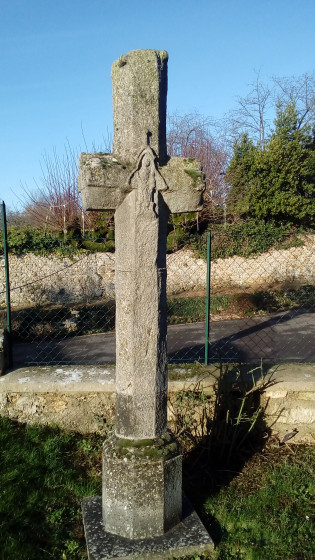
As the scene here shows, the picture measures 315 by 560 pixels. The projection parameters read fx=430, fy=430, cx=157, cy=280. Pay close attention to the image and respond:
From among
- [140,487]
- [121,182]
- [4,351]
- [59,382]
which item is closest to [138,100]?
[121,182]

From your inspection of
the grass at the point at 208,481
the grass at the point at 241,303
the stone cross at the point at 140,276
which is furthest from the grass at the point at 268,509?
the grass at the point at 241,303

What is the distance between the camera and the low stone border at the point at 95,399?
394cm

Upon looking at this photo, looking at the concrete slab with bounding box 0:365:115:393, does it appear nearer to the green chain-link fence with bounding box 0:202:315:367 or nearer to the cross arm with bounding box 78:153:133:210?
the green chain-link fence with bounding box 0:202:315:367

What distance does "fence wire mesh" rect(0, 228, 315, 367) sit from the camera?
729 centimetres

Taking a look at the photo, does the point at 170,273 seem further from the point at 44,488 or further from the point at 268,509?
the point at 268,509

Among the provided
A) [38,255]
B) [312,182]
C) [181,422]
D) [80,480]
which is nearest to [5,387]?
[80,480]

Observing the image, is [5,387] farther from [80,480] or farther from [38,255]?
[38,255]

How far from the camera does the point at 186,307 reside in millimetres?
10602

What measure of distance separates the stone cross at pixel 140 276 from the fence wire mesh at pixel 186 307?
10.4 ft

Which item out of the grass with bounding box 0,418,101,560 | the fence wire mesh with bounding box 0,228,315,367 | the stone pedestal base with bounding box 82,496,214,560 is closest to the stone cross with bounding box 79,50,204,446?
the stone pedestal base with bounding box 82,496,214,560

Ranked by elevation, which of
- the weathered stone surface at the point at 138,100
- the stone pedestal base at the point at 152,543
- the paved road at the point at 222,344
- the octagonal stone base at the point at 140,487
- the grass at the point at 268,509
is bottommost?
the paved road at the point at 222,344

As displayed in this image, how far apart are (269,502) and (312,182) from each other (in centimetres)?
1542

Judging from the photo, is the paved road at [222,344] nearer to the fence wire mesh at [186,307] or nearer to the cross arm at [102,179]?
the fence wire mesh at [186,307]

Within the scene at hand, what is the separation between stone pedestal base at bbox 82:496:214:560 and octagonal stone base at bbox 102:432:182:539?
1.8 inches
